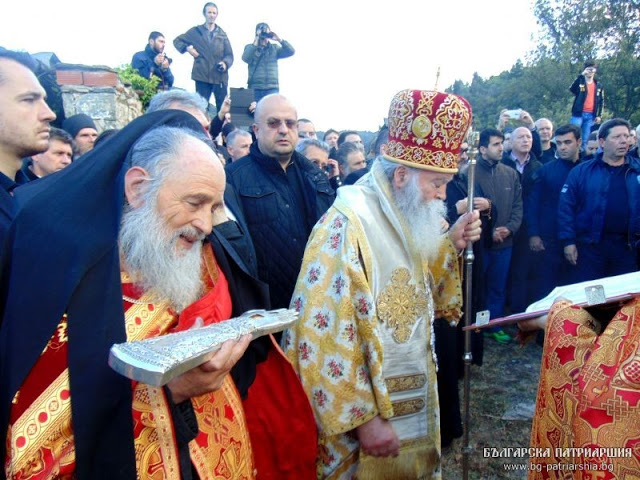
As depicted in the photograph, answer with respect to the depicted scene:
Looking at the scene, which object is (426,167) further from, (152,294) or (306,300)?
(152,294)

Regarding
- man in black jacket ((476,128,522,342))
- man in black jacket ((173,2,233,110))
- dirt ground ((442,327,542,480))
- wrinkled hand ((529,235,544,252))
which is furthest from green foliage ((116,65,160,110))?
dirt ground ((442,327,542,480))

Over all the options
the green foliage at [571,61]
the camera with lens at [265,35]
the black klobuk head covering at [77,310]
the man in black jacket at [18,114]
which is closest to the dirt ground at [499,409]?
the black klobuk head covering at [77,310]

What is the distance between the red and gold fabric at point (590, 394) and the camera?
1441 millimetres

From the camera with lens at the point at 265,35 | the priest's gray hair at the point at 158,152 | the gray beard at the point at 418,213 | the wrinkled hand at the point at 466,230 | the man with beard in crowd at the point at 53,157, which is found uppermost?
the camera with lens at the point at 265,35

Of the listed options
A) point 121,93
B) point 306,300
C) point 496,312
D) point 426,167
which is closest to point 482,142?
point 496,312

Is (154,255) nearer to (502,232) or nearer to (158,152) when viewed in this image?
(158,152)

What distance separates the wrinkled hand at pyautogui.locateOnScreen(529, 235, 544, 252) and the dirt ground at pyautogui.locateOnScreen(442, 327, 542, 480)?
1.31 meters

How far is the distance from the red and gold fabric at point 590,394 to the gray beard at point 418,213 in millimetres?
813

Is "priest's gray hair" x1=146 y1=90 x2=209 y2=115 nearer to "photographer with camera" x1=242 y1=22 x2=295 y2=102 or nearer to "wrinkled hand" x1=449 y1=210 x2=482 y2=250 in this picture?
"wrinkled hand" x1=449 y1=210 x2=482 y2=250

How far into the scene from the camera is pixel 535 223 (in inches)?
252

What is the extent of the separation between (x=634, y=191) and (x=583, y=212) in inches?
22.1

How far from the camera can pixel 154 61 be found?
28.2 ft

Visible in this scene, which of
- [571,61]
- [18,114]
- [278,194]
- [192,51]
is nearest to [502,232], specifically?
[278,194]

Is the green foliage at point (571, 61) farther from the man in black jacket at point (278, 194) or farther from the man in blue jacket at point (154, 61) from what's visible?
the man in black jacket at point (278, 194)
